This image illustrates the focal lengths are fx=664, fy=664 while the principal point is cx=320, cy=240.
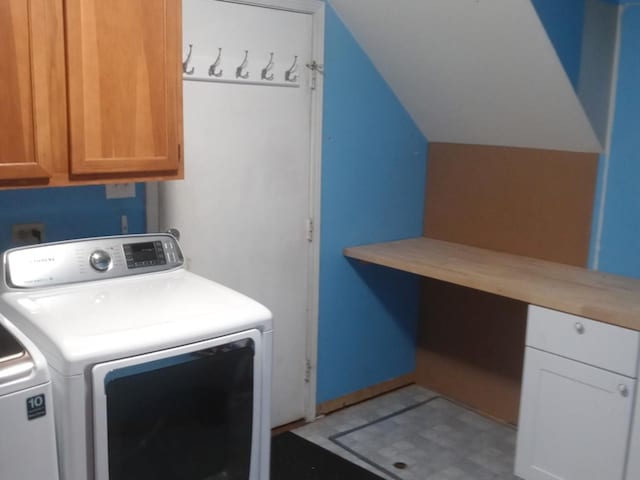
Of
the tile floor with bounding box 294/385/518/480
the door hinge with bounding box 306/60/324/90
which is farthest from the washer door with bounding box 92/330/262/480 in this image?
the door hinge with bounding box 306/60/324/90

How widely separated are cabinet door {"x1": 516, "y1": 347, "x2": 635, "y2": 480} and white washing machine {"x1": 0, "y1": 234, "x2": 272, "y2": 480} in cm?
109

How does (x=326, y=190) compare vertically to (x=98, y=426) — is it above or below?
above

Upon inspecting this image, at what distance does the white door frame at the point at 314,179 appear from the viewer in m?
2.90

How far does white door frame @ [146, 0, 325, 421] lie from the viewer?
9.51 feet

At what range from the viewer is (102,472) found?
1685mm

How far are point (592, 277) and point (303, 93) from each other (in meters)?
1.48

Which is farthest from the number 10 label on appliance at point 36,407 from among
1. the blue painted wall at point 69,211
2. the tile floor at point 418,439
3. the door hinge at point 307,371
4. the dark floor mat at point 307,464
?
the door hinge at point 307,371

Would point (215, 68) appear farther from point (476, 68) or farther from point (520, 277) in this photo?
point (520, 277)

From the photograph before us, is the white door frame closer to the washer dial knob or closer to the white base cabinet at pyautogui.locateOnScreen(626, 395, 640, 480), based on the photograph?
the washer dial knob

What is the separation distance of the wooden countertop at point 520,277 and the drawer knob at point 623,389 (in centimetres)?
21

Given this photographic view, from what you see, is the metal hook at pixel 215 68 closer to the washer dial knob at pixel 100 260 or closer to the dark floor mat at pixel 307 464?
the washer dial knob at pixel 100 260

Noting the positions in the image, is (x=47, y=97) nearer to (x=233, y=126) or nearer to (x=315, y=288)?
(x=233, y=126)

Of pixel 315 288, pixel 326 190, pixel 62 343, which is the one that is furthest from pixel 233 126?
pixel 62 343

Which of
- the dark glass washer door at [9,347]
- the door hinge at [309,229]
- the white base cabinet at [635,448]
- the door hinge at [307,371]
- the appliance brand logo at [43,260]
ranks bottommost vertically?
the door hinge at [307,371]
